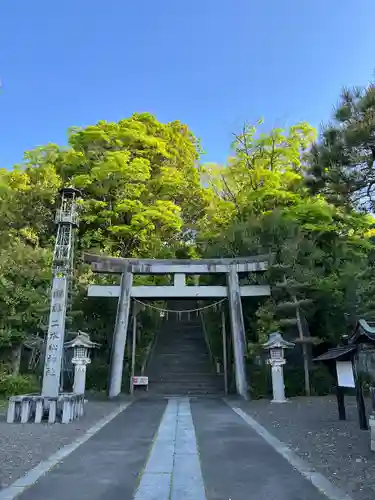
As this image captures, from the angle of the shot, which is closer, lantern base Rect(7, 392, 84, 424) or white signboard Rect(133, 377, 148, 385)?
lantern base Rect(7, 392, 84, 424)

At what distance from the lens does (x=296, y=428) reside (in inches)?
298

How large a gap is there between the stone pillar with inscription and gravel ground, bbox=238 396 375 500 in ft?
16.4

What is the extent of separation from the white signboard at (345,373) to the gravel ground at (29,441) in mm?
5348

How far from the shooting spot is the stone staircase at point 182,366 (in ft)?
50.2

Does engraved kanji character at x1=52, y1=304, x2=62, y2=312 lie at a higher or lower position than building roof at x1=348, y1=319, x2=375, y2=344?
higher

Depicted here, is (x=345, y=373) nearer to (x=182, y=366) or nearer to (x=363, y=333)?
(x=363, y=333)

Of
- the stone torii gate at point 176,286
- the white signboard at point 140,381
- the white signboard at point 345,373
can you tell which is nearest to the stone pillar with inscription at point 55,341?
the stone torii gate at point 176,286

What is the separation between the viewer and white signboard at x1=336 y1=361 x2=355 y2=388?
7672 millimetres

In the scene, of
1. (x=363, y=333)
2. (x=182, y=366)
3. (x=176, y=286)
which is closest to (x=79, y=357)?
(x=176, y=286)

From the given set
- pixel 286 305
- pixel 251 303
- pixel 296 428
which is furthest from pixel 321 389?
pixel 296 428

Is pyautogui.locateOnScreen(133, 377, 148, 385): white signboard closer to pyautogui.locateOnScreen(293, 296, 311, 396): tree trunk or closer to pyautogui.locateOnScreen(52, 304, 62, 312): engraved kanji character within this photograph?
pyautogui.locateOnScreen(293, 296, 311, 396): tree trunk

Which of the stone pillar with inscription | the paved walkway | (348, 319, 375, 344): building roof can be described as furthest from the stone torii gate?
(348, 319, 375, 344): building roof

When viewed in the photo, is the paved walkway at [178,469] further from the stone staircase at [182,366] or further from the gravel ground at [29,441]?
the stone staircase at [182,366]

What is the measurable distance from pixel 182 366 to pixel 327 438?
1152 centimetres
